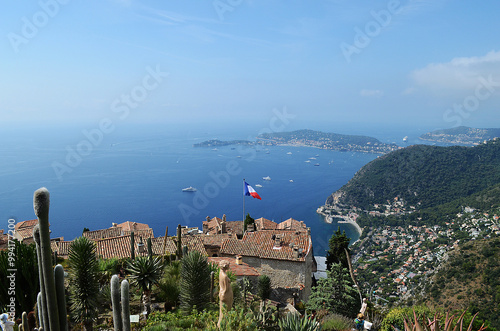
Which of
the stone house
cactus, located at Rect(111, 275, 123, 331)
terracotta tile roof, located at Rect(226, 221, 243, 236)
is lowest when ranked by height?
terracotta tile roof, located at Rect(226, 221, 243, 236)

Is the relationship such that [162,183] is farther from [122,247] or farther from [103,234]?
[122,247]

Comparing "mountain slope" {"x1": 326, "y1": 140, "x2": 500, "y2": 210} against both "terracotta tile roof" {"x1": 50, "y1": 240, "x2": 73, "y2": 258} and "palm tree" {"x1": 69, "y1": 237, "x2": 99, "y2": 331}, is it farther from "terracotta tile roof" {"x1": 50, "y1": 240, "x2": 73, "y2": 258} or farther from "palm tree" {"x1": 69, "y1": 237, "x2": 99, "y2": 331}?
"palm tree" {"x1": 69, "y1": 237, "x2": 99, "y2": 331}

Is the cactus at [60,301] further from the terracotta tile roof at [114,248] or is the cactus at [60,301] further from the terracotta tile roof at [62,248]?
the terracotta tile roof at [62,248]

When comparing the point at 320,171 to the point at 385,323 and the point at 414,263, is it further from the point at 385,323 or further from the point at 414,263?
the point at 385,323

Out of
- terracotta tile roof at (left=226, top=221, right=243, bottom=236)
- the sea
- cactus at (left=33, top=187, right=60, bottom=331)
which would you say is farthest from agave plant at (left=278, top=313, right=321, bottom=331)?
the sea

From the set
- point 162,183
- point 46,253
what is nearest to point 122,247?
point 46,253

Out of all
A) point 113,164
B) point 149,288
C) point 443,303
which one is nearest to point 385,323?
point 149,288

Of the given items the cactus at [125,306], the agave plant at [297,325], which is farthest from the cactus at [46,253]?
the agave plant at [297,325]
